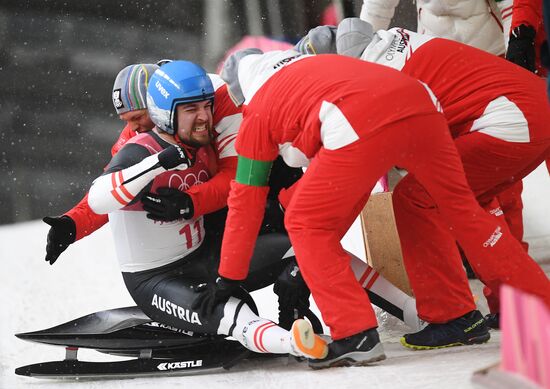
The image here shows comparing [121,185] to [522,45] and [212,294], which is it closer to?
[212,294]

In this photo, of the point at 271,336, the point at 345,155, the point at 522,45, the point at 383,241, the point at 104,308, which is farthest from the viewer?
the point at 104,308

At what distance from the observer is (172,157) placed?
3588 millimetres

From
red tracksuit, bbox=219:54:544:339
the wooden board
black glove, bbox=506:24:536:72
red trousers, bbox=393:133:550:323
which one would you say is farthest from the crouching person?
black glove, bbox=506:24:536:72

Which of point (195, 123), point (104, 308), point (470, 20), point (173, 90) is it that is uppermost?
point (470, 20)

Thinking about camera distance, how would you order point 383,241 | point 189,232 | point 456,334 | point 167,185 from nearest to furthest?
point 456,334 < point 167,185 < point 189,232 < point 383,241

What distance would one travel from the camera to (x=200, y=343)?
3789 millimetres

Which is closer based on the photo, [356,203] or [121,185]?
[356,203]

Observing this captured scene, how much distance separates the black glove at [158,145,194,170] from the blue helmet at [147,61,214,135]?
203 millimetres

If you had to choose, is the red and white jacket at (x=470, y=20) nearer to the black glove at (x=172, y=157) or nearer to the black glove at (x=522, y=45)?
the black glove at (x=522, y=45)

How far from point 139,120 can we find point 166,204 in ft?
1.70

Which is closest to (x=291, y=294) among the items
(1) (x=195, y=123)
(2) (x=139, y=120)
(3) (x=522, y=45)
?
(1) (x=195, y=123)

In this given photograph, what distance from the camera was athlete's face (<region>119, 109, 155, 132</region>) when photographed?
4.04 metres

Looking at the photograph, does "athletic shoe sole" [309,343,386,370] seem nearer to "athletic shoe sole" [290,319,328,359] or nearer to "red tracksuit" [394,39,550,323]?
"athletic shoe sole" [290,319,328,359]

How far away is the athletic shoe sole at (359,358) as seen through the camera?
11.0ft
